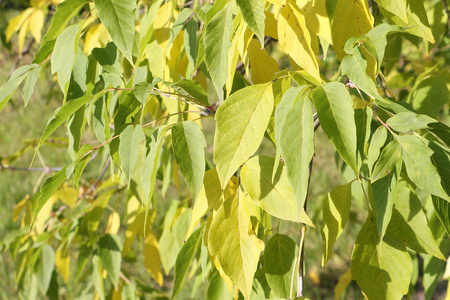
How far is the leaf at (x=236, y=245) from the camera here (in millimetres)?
681

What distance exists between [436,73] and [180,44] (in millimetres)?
696

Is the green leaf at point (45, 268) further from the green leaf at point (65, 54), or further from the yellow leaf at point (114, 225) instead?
the green leaf at point (65, 54)

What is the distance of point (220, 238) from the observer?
694 millimetres

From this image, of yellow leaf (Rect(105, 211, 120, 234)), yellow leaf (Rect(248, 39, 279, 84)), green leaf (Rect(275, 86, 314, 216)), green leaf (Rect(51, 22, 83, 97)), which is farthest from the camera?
yellow leaf (Rect(105, 211, 120, 234))

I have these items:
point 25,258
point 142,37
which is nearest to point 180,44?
point 142,37

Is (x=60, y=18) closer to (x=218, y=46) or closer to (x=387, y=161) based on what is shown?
(x=218, y=46)

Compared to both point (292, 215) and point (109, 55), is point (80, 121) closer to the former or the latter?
point (109, 55)

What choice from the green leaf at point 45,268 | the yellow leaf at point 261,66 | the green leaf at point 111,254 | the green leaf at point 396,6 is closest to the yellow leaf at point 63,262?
the green leaf at point 45,268

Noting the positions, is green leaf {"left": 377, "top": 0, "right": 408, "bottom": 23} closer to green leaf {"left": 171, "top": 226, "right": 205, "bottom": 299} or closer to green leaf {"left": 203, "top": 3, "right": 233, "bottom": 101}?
green leaf {"left": 203, "top": 3, "right": 233, "bottom": 101}

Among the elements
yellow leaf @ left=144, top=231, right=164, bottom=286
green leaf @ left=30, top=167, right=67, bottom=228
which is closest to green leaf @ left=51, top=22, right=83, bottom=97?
green leaf @ left=30, top=167, right=67, bottom=228

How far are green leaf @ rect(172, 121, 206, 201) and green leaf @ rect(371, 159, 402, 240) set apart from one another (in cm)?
24

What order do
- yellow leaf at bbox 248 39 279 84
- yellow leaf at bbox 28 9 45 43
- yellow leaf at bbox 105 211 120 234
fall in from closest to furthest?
yellow leaf at bbox 248 39 279 84, yellow leaf at bbox 105 211 120 234, yellow leaf at bbox 28 9 45 43

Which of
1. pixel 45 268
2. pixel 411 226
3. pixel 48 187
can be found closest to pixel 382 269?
pixel 411 226

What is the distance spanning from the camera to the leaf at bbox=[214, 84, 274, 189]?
610 mm
